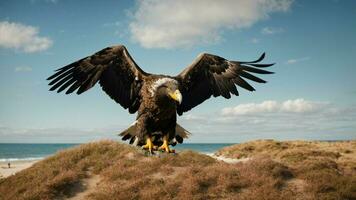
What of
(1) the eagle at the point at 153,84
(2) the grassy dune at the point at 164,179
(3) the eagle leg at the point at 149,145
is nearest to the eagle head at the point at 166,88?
(1) the eagle at the point at 153,84

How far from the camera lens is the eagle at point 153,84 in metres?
8.04

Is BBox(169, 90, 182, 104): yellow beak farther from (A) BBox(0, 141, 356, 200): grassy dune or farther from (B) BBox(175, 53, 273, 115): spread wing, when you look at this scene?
(A) BBox(0, 141, 356, 200): grassy dune

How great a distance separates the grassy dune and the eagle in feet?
17.8

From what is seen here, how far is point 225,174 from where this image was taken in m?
15.6

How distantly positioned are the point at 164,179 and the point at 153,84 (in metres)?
8.36

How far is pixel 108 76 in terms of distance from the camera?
944 centimetres

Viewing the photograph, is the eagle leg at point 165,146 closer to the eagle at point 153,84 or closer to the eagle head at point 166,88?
the eagle at point 153,84

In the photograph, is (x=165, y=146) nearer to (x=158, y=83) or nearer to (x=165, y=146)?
(x=165, y=146)

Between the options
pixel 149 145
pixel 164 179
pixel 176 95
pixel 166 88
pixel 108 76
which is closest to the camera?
pixel 176 95

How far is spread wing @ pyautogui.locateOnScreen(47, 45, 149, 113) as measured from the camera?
913 cm

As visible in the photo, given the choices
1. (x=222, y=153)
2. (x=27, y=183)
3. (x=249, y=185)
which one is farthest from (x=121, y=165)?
(x=222, y=153)

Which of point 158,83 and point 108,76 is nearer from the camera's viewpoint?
point 158,83

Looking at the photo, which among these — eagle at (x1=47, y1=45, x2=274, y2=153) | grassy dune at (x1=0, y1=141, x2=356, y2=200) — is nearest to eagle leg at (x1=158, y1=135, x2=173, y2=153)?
eagle at (x1=47, y1=45, x2=274, y2=153)

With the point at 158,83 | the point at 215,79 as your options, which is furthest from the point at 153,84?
the point at 215,79
